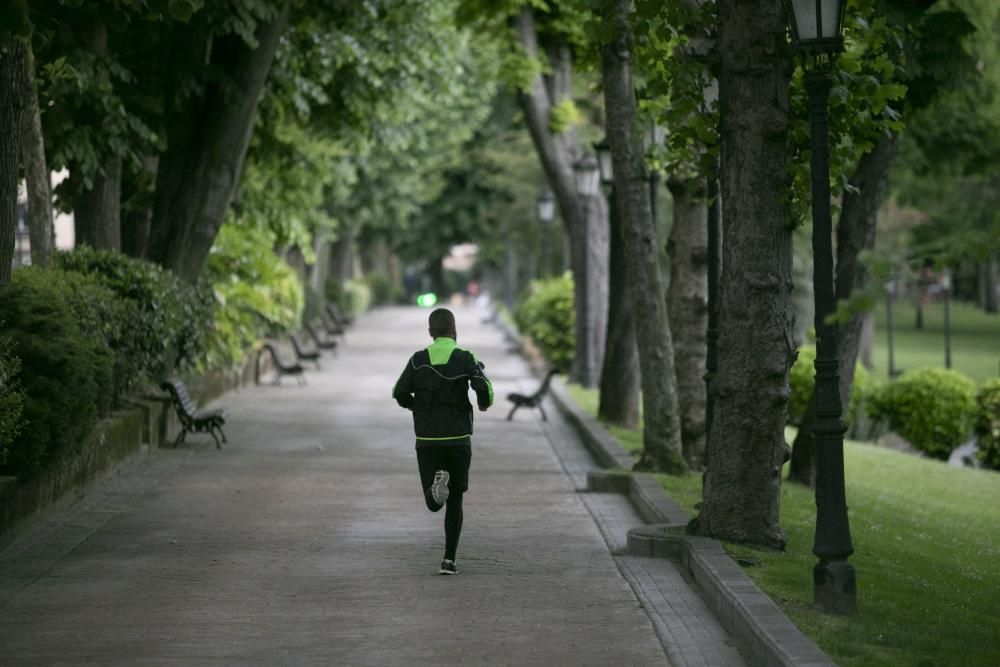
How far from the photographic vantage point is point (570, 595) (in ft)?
34.5

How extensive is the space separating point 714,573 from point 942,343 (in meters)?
53.3

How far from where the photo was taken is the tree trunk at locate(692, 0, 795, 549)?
11.3 m

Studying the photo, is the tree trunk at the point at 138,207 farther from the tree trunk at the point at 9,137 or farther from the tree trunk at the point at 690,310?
the tree trunk at the point at 9,137

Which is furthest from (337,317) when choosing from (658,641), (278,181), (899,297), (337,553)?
(899,297)

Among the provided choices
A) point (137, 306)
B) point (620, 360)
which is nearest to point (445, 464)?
point (137, 306)

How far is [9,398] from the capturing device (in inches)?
476

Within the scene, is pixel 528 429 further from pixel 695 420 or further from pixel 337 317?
pixel 337 317

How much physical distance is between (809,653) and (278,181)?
23.3 m

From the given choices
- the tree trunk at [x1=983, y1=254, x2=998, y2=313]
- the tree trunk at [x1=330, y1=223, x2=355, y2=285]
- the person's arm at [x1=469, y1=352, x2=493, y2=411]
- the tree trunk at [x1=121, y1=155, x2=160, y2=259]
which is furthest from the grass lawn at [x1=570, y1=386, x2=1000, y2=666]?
the tree trunk at [x1=983, y1=254, x2=998, y2=313]

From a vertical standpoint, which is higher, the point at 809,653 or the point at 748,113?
the point at 748,113

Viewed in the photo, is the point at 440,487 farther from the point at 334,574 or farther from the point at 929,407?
the point at 929,407

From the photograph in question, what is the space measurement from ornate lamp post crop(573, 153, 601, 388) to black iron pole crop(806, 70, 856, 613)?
1743cm

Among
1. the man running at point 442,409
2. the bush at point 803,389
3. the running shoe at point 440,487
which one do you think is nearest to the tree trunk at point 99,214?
the bush at point 803,389

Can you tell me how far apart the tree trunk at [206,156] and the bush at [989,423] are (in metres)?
11.2
